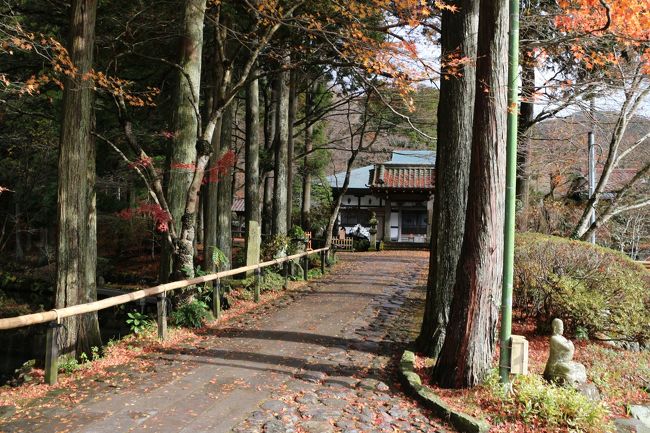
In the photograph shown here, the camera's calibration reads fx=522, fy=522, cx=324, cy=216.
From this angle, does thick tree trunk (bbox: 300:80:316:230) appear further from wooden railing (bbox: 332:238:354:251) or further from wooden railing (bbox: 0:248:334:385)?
wooden railing (bbox: 0:248:334:385)

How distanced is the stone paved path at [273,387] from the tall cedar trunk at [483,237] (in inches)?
34.9

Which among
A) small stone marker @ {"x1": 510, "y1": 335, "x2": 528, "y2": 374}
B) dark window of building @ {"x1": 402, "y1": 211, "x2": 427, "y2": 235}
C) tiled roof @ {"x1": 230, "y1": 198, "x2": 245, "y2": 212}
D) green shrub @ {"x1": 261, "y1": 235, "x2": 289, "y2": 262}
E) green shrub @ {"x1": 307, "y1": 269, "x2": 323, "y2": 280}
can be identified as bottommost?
green shrub @ {"x1": 307, "y1": 269, "x2": 323, "y2": 280}

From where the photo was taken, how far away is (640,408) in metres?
7.02

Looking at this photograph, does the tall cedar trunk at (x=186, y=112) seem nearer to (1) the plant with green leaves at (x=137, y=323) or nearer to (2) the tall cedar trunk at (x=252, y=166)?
(1) the plant with green leaves at (x=137, y=323)

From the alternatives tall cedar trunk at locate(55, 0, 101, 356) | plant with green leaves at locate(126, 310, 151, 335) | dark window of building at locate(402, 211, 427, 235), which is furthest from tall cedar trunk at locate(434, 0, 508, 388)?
dark window of building at locate(402, 211, 427, 235)

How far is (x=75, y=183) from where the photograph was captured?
7648 millimetres

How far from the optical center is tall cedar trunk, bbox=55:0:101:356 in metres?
7.58

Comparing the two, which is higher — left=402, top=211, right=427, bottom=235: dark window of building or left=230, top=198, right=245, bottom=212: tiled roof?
left=230, top=198, right=245, bottom=212: tiled roof

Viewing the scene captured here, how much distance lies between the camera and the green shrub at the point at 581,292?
28.5 feet

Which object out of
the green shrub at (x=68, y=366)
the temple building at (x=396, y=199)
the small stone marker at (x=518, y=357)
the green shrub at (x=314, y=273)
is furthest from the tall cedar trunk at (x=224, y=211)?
the temple building at (x=396, y=199)

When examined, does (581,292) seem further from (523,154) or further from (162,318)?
(523,154)

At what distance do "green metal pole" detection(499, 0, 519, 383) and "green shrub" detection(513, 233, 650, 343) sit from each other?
138 inches

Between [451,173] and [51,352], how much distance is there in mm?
5571

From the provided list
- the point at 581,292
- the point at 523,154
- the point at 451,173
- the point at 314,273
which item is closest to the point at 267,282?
the point at 314,273
